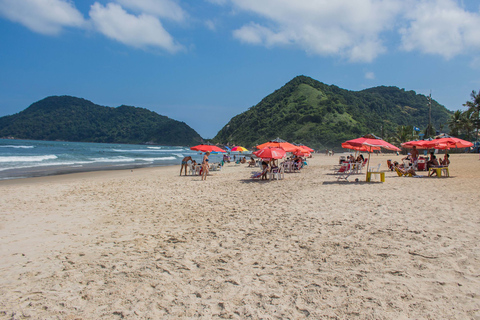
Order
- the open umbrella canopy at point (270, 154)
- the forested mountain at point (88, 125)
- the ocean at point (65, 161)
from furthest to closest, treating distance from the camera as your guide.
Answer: the forested mountain at point (88, 125) < the ocean at point (65, 161) < the open umbrella canopy at point (270, 154)

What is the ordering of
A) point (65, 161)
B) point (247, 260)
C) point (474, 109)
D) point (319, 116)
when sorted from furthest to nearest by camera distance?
1. point (319, 116)
2. point (474, 109)
3. point (65, 161)
4. point (247, 260)

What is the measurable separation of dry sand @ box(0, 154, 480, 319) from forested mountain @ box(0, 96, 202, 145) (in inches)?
5637

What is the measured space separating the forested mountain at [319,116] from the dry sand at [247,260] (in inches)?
2631

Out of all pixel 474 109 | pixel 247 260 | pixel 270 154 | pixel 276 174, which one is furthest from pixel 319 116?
pixel 247 260

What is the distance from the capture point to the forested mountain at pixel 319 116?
82.5 metres

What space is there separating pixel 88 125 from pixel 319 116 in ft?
368

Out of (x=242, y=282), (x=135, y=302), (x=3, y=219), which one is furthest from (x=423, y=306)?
(x=3, y=219)

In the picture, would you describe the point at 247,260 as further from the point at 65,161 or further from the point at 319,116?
the point at 319,116

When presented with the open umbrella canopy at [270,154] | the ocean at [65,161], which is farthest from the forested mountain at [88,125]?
the open umbrella canopy at [270,154]

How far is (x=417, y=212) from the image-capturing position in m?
5.79

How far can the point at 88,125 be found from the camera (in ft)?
460

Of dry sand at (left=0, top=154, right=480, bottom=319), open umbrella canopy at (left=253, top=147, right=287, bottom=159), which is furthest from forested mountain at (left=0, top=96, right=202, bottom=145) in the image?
dry sand at (left=0, top=154, right=480, bottom=319)

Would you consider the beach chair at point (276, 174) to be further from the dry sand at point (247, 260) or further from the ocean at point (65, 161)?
the ocean at point (65, 161)

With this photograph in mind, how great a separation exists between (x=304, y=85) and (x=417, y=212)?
378 feet
